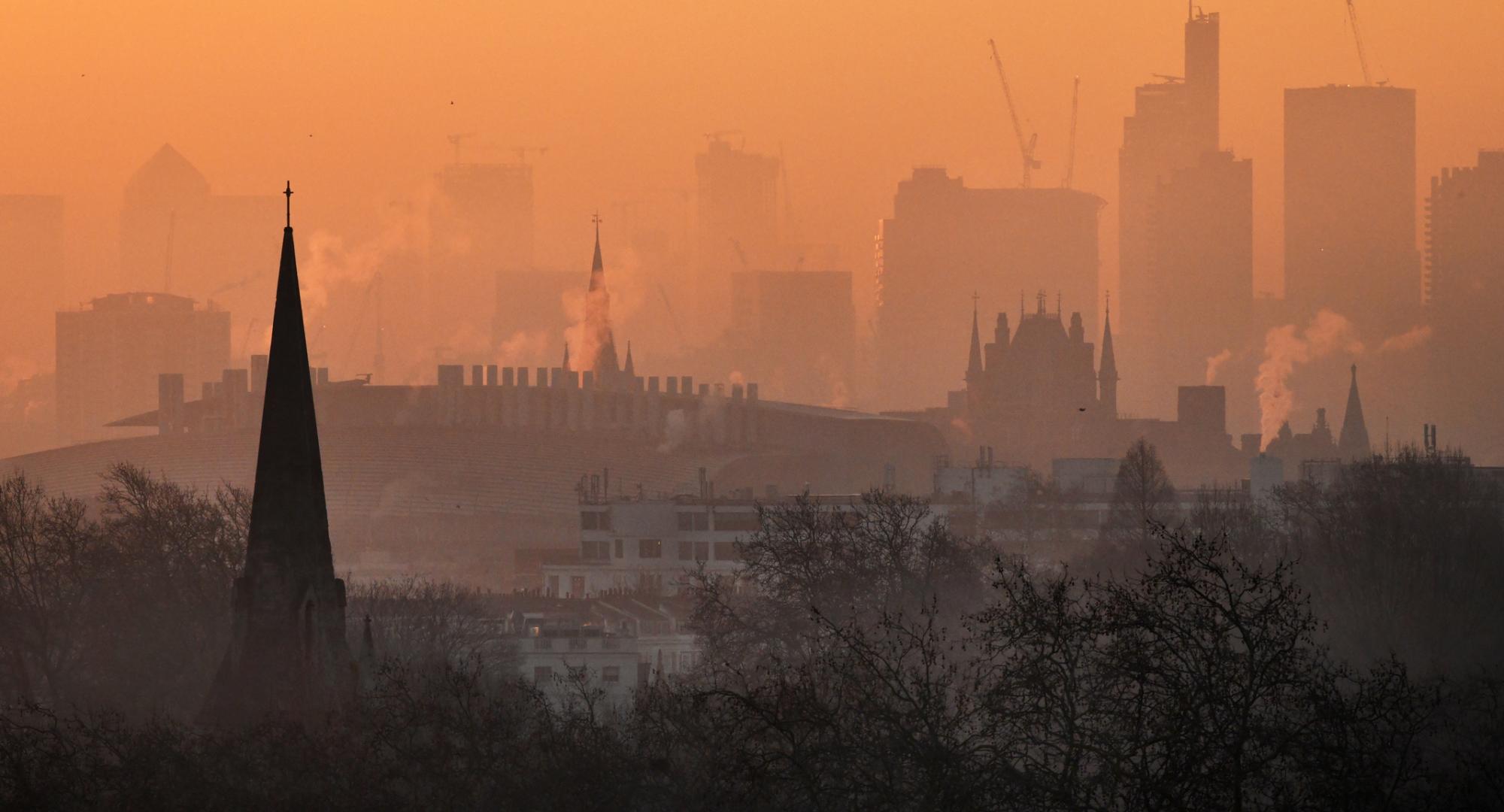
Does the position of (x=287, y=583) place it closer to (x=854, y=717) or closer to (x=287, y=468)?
(x=287, y=468)

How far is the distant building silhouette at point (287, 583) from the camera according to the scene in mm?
66562

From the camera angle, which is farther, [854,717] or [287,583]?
[287,583]

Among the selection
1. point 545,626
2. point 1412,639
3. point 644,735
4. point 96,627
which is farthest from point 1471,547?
point 644,735

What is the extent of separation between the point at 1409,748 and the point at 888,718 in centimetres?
794

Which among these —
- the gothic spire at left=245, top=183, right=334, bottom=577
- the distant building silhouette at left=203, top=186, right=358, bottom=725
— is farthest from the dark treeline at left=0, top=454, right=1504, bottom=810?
the gothic spire at left=245, top=183, right=334, bottom=577

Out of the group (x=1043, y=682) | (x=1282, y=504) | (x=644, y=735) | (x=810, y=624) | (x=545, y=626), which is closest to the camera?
(x=1043, y=682)

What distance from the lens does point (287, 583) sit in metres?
67.2

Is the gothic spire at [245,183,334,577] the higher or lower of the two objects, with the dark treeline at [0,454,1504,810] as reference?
higher

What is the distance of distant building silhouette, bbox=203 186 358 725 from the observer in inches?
2621

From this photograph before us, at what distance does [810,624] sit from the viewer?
89812mm

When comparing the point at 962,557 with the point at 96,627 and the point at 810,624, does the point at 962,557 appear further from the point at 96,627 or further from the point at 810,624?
the point at 96,627

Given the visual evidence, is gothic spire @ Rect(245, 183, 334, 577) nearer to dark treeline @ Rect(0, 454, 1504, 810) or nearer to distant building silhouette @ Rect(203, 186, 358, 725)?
distant building silhouette @ Rect(203, 186, 358, 725)

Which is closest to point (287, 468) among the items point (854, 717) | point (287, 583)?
point (287, 583)

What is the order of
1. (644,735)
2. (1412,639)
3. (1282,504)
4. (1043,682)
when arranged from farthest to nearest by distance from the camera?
(1282,504) → (1412,639) → (644,735) → (1043,682)
